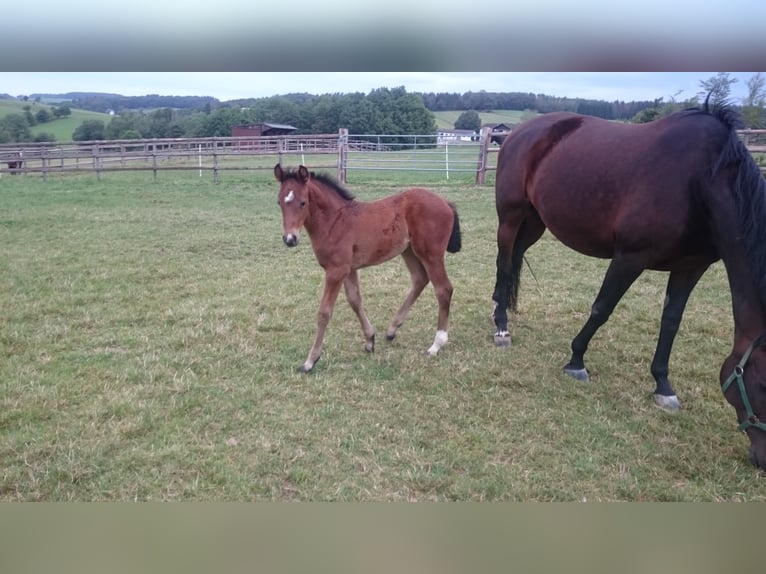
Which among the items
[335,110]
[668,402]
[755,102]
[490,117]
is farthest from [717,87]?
[668,402]

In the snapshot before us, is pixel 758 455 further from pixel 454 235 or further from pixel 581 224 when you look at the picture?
pixel 454 235

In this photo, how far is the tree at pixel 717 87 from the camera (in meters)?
1.39

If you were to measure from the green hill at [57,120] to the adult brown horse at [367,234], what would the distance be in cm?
116

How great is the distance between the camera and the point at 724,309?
4.23 meters

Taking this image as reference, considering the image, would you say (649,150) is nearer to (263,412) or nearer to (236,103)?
(236,103)

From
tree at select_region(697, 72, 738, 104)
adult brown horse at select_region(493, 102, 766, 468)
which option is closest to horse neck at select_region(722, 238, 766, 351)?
adult brown horse at select_region(493, 102, 766, 468)

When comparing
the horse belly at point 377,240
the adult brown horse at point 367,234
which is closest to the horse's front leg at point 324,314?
the adult brown horse at point 367,234

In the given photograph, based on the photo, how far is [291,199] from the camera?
2678mm

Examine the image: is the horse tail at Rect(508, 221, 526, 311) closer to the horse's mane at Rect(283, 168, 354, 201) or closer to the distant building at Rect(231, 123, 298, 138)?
the horse's mane at Rect(283, 168, 354, 201)

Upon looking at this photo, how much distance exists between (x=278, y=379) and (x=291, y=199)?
3.42 ft
